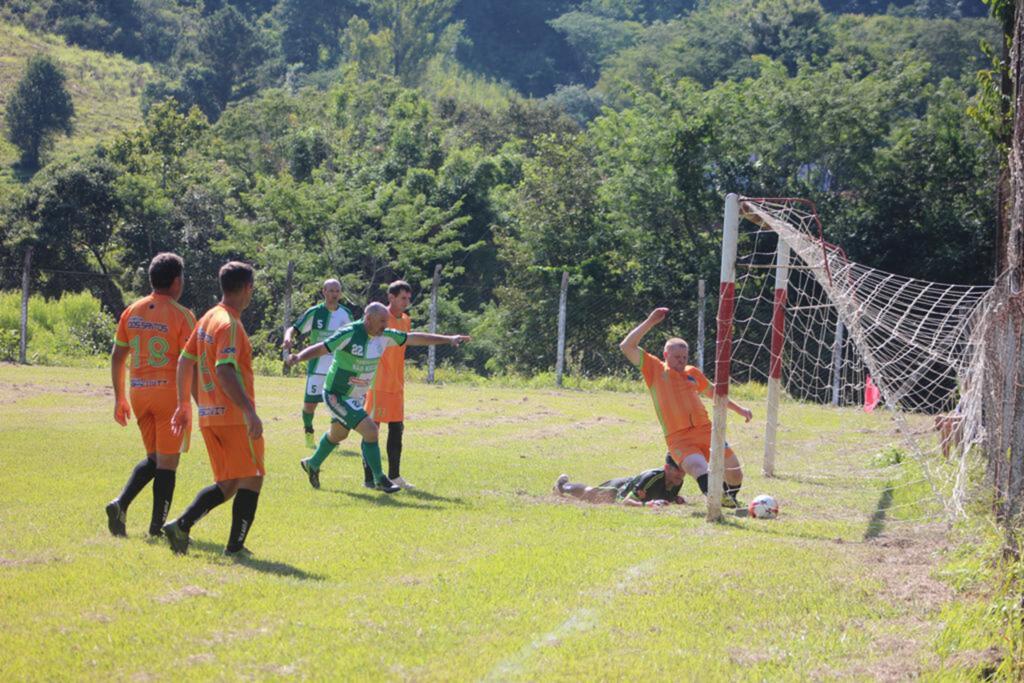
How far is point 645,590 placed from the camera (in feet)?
23.5

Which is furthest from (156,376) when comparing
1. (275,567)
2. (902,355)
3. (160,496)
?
(902,355)

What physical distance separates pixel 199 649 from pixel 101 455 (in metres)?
7.48

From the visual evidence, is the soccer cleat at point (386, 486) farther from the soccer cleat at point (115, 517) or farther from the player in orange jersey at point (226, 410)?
the player in orange jersey at point (226, 410)

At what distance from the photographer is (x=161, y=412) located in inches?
324

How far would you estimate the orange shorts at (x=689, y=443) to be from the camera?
10.9 m

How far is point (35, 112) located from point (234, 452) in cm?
6700

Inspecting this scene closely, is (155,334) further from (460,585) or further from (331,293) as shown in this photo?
(331,293)

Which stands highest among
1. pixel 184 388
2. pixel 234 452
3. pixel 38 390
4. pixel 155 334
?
pixel 155 334

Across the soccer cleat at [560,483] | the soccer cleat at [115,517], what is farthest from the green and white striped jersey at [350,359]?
the soccer cleat at [115,517]

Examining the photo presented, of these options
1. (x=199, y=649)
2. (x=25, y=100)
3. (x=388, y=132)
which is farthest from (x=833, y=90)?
(x=25, y=100)

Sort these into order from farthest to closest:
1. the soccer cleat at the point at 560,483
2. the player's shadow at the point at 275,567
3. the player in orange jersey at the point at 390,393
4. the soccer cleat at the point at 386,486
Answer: the player in orange jersey at the point at 390,393 < the soccer cleat at the point at 560,483 < the soccer cleat at the point at 386,486 < the player's shadow at the point at 275,567

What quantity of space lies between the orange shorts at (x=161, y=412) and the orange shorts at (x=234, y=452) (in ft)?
2.32

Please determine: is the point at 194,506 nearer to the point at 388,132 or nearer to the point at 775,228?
the point at 775,228

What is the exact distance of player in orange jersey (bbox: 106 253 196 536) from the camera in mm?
8188
